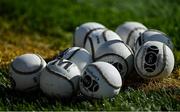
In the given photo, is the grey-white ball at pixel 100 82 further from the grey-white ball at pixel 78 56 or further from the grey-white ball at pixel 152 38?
the grey-white ball at pixel 152 38

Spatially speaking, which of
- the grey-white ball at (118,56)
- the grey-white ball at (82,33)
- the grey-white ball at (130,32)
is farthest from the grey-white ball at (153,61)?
the grey-white ball at (82,33)

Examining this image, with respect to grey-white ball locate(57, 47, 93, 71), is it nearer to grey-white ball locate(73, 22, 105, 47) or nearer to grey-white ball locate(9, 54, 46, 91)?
grey-white ball locate(9, 54, 46, 91)

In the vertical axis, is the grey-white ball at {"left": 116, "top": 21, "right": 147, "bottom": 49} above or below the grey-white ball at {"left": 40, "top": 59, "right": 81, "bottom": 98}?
above

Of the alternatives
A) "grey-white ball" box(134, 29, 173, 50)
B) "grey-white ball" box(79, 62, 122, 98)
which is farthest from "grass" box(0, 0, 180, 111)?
"grey-white ball" box(134, 29, 173, 50)

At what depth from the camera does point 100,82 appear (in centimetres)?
756

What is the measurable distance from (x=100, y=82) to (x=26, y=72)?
1.15 m

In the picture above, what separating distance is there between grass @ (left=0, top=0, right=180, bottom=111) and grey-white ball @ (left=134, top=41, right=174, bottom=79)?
0.23m

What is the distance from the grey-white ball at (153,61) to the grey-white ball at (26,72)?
146 cm

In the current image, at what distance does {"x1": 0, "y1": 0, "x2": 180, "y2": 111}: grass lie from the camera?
7.66 metres

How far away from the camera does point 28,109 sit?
7.46 meters

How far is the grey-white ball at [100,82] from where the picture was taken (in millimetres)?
7562

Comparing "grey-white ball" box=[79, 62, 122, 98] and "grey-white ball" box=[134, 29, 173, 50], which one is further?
"grey-white ball" box=[134, 29, 173, 50]

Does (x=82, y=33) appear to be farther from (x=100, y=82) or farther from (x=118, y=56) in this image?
(x=100, y=82)

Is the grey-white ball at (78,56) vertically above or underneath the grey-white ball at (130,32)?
underneath
